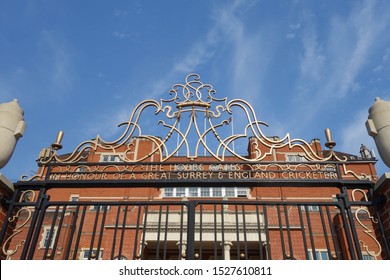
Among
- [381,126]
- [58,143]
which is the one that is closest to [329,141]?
[381,126]

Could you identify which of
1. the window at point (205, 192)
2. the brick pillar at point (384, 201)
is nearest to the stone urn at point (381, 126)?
the brick pillar at point (384, 201)

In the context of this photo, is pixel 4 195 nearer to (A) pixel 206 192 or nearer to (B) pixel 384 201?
(B) pixel 384 201

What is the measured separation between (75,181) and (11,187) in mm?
942

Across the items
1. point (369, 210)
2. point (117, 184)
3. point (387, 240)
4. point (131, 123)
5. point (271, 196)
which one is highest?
point (271, 196)

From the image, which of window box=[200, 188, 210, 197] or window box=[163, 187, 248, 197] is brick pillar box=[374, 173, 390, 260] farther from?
window box=[200, 188, 210, 197]

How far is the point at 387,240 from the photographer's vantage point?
3783 mm

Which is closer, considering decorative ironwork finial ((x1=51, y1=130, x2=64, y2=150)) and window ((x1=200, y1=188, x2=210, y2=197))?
decorative ironwork finial ((x1=51, y1=130, x2=64, y2=150))

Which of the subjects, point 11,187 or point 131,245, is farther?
point 131,245

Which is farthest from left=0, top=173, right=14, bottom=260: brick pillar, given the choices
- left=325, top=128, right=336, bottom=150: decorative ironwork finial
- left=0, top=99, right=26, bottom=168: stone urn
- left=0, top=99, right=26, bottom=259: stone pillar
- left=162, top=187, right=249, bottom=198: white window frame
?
left=162, top=187, right=249, bottom=198: white window frame

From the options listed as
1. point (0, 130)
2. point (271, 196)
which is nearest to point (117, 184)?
point (0, 130)

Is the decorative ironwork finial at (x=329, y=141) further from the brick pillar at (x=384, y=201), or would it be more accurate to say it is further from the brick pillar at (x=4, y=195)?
the brick pillar at (x=4, y=195)

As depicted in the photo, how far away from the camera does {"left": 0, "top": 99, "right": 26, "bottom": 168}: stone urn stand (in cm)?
411
